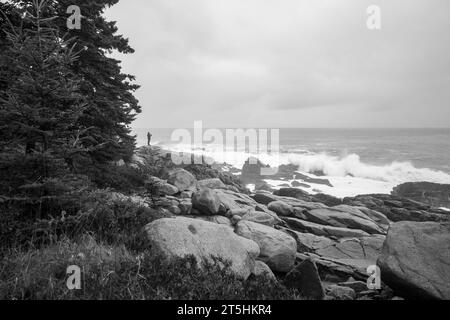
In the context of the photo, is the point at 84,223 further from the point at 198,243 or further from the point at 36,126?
the point at 198,243

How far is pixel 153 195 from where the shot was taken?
9.64 m

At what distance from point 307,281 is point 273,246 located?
2555mm

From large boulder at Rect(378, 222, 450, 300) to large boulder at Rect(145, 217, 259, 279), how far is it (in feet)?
10.4

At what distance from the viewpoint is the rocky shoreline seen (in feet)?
19.0

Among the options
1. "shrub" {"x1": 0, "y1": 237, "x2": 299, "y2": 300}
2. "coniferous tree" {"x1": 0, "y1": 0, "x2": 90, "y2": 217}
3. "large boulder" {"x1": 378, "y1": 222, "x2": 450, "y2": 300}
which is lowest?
"large boulder" {"x1": 378, "y1": 222, "x2": 450, "y2": 300}

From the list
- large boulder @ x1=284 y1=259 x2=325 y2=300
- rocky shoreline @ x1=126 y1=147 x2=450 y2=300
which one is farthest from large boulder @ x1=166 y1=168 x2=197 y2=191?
large boulder @ x1=284 y1=259 x2=325 y2=300

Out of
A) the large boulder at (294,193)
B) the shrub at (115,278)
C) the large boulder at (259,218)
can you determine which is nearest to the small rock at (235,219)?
the large boulder at (259,218)

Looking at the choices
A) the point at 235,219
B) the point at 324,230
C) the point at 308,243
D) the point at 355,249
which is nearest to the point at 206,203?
the point at 235,219

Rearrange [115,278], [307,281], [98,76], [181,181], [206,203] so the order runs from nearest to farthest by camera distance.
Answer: [115,278]
[307,281]
[98,76]
[206,203]
[181,181]

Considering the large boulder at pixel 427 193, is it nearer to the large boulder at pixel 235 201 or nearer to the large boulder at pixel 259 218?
the large boulder at pixel 235 201

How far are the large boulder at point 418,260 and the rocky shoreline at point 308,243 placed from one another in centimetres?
2

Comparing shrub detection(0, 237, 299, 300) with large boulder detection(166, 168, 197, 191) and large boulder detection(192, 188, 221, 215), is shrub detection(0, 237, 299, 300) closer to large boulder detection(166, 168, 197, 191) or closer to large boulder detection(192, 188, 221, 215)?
large boulder detection(192, 188, 221, 215)

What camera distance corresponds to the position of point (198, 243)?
584 centimetres
